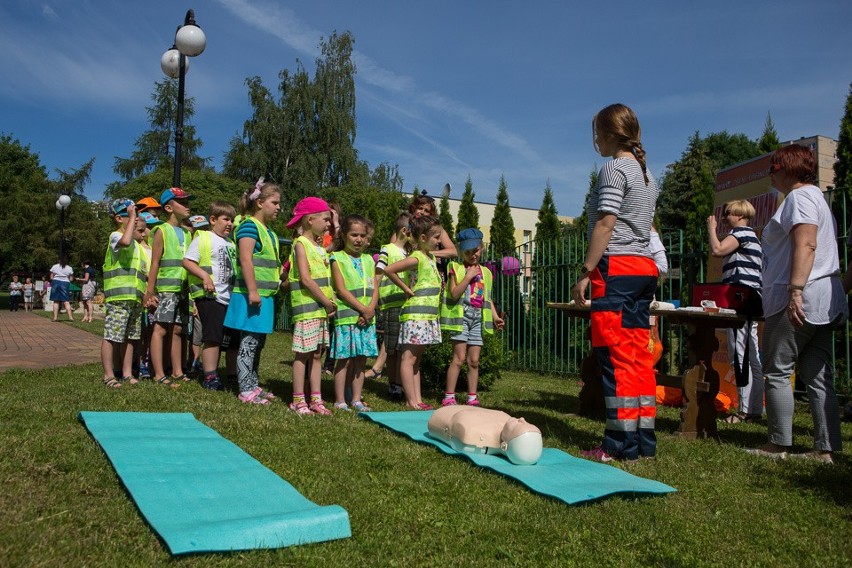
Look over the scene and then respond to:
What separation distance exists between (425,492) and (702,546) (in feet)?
4.11

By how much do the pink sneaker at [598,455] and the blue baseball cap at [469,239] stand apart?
253 centimetres

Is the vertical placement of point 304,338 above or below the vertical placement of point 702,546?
above

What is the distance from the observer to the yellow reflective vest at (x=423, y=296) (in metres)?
5.82

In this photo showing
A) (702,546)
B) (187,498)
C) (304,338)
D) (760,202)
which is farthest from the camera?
(760,202)

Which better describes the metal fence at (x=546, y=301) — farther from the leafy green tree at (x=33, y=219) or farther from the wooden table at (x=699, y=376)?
the leafy green tree at (x=33, y=219)

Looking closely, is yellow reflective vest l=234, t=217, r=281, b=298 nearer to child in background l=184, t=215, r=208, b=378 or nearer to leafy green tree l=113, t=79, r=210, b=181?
child in background l=184, t=215, r=208, b=378

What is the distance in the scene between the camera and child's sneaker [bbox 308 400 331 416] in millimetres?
5180

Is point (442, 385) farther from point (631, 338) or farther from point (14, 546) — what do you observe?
point (14, 546)

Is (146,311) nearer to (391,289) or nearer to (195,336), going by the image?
(195,336)

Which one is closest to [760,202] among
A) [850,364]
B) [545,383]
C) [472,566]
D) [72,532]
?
[850,364]

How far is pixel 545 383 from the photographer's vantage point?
900 cm

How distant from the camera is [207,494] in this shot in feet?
9.50

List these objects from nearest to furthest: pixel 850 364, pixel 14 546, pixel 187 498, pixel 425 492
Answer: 1. pixel 14 546
2. pixel 187 498
3. pixel 425 492
4. pixel 850 364

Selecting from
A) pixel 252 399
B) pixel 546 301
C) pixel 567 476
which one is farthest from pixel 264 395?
pixel 546 301
